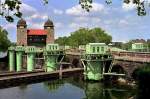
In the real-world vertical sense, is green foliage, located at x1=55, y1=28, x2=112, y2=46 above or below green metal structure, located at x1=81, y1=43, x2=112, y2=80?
above

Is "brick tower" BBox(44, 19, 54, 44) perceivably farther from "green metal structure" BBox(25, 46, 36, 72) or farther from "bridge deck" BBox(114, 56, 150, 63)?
"bridge deck" BBox(114, 56, 150, 63)

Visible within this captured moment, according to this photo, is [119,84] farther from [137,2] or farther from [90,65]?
[137,2]

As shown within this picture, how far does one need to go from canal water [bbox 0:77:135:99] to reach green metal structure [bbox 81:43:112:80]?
229 cm

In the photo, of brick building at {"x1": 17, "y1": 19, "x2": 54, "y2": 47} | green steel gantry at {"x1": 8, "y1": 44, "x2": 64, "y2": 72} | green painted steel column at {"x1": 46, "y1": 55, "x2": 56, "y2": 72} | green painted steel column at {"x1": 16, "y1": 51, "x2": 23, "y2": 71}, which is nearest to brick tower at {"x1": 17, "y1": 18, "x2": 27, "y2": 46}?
brick building at {"x1": 17, "y1": 19, "x2": 54, "y2": 47}

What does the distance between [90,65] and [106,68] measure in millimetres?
4397

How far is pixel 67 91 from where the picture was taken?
67.9 metres

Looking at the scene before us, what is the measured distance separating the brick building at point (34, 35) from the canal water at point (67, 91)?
8368 centimetres

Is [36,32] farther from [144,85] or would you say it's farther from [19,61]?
[144,85]

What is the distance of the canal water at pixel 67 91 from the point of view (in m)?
59.8

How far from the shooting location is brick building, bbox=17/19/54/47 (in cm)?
16312

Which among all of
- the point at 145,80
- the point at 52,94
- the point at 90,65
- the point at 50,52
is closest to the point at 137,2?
the point at 145,80

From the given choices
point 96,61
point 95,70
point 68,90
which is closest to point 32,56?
point 96,61

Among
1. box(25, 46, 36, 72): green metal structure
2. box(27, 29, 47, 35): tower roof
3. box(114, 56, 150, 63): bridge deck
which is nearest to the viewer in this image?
box(114, 56, 150, 63): bridge deck

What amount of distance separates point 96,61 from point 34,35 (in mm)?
92817
